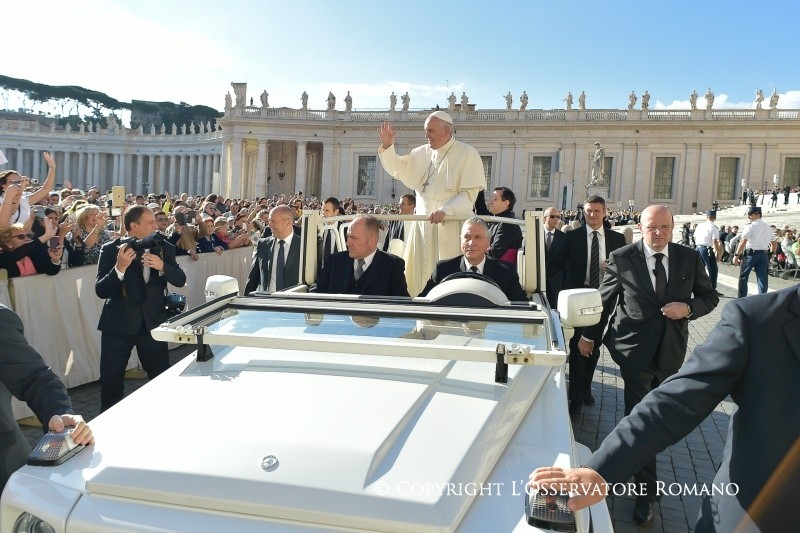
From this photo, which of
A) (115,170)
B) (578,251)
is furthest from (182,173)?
(578,251)

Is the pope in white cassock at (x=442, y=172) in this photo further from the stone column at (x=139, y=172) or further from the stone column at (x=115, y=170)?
the stone column at (x=115, y=170)

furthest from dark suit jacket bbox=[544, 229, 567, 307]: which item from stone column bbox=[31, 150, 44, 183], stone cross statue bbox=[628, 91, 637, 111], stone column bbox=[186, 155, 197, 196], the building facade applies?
stone column bbox=[31, 150, 44, 183]

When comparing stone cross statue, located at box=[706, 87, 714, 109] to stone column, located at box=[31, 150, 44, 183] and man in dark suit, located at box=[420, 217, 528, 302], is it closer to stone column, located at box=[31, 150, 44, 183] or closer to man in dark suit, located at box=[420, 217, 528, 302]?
man in dark suit, located at box=[420, 217, 528, 302]

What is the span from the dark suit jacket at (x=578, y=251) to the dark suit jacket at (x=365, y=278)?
10.7 ft

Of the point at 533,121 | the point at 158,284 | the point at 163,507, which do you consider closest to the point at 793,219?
the point at 533,121

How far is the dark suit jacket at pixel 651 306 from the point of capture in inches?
190

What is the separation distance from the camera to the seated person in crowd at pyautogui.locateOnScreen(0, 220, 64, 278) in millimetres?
6664

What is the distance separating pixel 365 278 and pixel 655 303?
2.32 meters

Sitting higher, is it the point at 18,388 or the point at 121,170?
Result: the point at 121,170

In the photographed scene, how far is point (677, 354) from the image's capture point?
4801 mm

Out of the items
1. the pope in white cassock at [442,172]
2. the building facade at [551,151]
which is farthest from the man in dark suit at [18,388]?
the building facade at [551,151]

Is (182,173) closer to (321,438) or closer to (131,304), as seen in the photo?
(131,304)

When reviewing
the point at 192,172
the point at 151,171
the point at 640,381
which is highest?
the point at 151,171

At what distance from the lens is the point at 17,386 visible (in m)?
2.83
